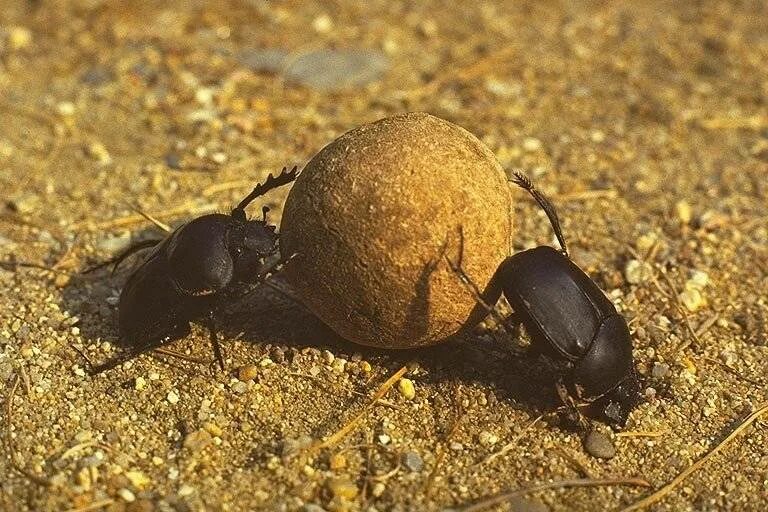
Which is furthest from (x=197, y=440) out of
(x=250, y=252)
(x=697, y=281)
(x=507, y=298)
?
(x=697, y=281)

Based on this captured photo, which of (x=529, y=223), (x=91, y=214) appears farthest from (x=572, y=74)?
(x=91, y=214)

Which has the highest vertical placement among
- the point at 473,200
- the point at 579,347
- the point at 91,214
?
the point at 473,200

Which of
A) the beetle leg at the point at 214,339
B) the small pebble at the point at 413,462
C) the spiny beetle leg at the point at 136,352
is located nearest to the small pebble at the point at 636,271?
the small pebble at the point at 413,462

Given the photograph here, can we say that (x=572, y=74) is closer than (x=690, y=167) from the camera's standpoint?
No

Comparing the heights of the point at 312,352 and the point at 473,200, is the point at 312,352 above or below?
below

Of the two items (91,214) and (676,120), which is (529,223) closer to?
(676,120)

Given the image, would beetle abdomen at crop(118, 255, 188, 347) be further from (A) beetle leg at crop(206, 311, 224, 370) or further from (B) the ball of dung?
(B) the ball of dung

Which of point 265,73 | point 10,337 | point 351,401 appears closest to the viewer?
point 351,401

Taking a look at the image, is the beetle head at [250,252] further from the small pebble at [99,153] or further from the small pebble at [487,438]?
the small pebble at [99,153]
